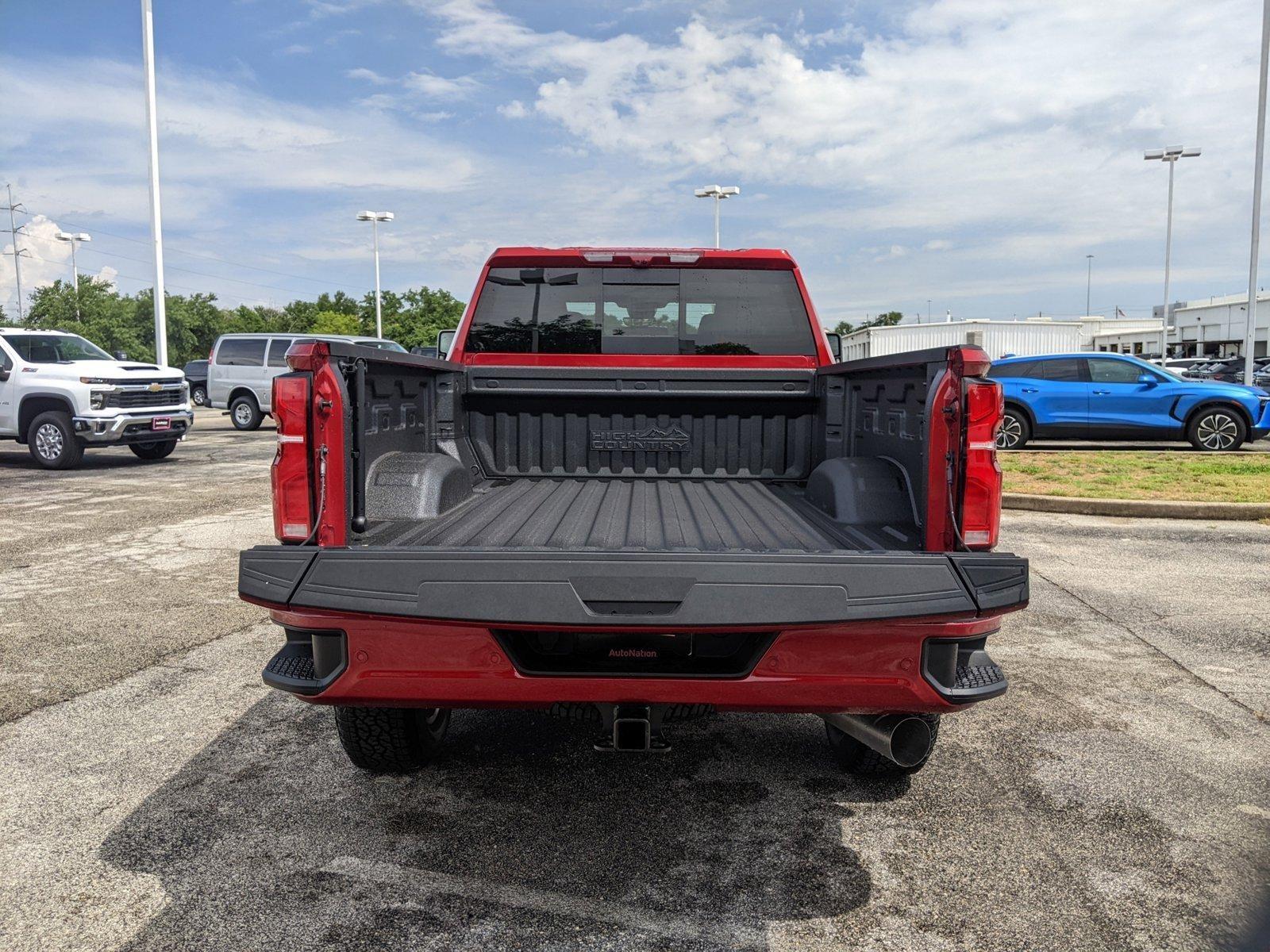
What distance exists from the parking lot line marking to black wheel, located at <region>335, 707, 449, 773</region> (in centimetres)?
48

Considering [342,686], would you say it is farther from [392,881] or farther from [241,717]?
[241,717]

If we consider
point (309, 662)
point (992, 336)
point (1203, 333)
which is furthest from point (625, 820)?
point (1203, 333)

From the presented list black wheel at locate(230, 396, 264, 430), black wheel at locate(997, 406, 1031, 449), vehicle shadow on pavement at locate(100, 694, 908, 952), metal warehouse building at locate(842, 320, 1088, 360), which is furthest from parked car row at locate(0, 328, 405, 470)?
metal warehouse building at locate(842, 320, 1088, 360)

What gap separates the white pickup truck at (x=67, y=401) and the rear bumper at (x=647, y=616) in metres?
13.4

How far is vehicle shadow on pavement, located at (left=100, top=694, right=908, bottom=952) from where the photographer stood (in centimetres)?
260

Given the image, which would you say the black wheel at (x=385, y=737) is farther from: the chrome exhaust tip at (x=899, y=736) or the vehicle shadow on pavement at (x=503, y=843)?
the chrome exhaust tip at (x=899, y=736)

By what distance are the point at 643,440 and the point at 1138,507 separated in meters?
7.20

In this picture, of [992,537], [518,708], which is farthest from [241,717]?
[992,537]

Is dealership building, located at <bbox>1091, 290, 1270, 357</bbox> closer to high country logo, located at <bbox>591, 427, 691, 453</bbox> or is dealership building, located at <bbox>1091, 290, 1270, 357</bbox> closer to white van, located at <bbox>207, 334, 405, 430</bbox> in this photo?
white van, located at <bbox>207, 334, 405, 430</bbox>

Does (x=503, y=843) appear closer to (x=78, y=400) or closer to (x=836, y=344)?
(x=836, y=344)

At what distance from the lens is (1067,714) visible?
427 cm

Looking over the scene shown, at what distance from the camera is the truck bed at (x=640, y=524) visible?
9.93 ft

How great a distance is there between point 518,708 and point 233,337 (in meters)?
21.8

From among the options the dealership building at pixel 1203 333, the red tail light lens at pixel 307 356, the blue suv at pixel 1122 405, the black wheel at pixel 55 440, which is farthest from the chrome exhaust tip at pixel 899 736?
the dealership building at pixel 1203 333
